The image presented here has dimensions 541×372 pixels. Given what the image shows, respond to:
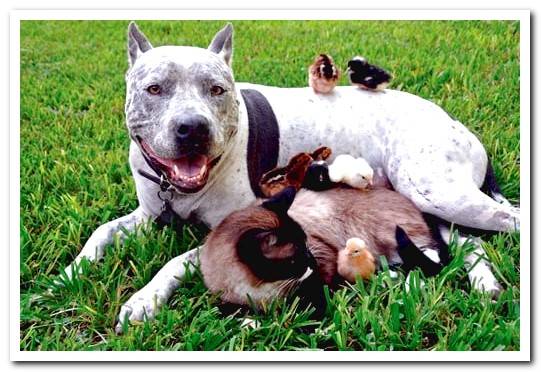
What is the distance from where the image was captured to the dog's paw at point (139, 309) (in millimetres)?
2789

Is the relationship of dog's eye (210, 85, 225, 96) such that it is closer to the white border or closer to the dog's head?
the dog's head

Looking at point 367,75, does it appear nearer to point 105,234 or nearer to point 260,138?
point 260,138

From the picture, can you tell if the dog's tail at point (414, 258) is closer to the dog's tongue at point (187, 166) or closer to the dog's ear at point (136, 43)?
the dog's tongue at point (187, 166)

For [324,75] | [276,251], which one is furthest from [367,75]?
[276,251]

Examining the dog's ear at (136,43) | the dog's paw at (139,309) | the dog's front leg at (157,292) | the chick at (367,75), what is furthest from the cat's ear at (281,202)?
the chick at (367,75)

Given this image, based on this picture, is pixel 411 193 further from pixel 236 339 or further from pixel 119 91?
pixel 119 91

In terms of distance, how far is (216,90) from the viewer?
3113 mm

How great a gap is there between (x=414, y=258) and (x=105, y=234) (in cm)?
154

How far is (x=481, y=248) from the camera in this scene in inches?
128

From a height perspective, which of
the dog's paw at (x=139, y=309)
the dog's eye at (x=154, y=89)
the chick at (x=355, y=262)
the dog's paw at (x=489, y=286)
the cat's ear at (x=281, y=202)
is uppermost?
the dog's eye at (x=154, y=89)

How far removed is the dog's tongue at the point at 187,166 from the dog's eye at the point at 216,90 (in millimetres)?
309

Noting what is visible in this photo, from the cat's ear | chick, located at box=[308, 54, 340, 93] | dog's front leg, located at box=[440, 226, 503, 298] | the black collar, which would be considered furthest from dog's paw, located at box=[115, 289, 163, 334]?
chick, located at box=[308, 54, 340, 93]
